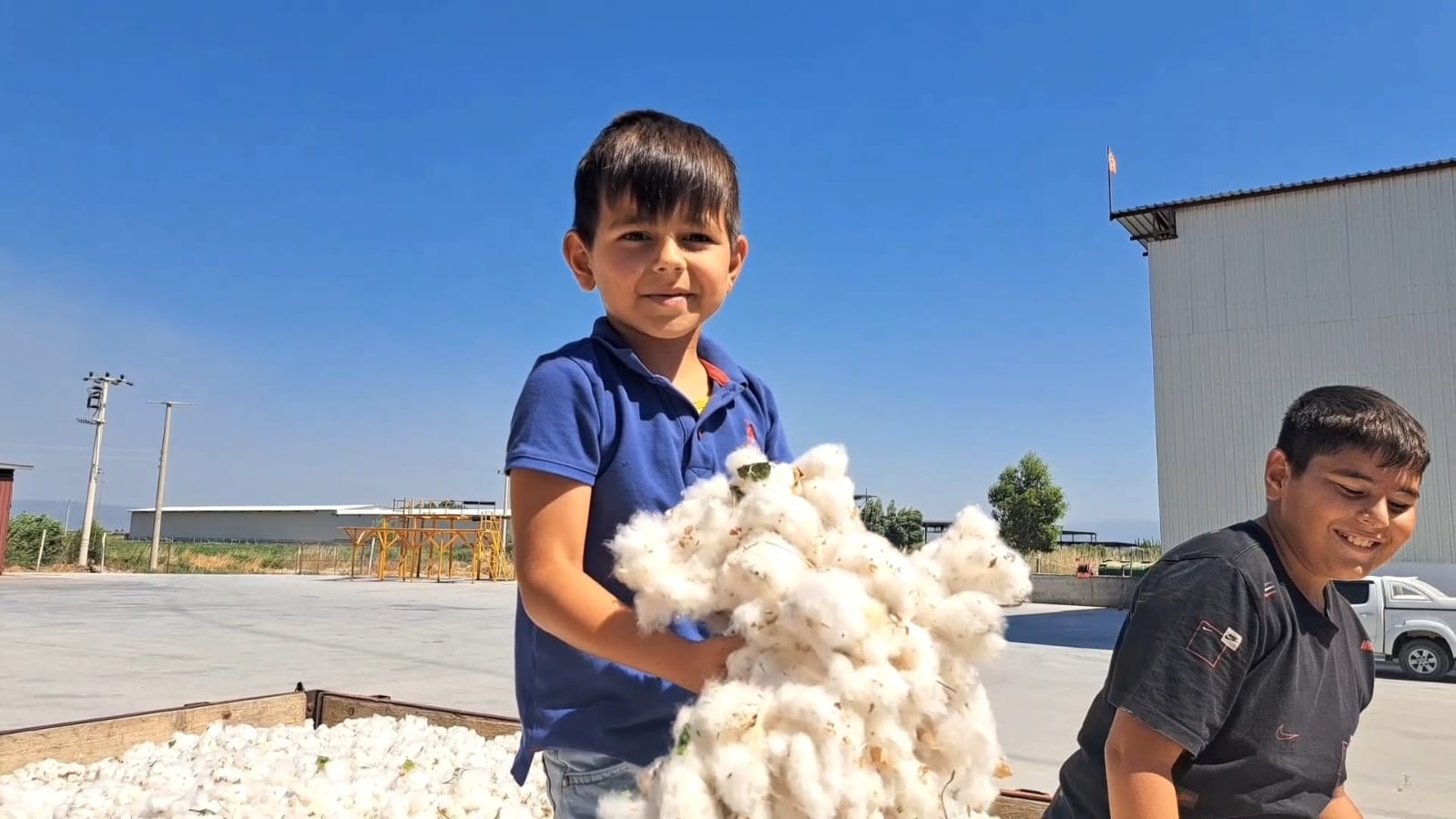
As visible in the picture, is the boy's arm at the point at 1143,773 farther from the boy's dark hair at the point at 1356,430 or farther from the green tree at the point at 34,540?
the green tree at the point at 34,540

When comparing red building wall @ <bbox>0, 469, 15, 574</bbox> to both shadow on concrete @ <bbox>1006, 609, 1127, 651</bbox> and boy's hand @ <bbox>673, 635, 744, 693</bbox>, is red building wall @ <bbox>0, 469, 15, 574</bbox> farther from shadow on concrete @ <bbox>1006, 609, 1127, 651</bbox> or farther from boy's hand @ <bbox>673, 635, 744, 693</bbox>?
boy's hand @ <bbox>673, 635, 744, 693</bbox>

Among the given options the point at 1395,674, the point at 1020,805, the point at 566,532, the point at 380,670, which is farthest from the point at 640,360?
the point at 1395,674

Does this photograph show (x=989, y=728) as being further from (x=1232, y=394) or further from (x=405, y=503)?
(x=405, y=503)

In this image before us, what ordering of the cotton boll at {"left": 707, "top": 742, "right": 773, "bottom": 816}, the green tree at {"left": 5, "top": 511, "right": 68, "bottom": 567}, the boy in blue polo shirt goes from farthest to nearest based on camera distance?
the green tree at {"left": 5, "top": 511, "right": 68, "bottom": 567}
the boy in blue polo shirt
the cotton boll at {"left": 707, "top": 742, "right": 773, "bottom": 816}

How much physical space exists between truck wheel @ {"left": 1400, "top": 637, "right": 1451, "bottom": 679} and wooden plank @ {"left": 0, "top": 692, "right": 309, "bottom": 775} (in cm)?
1098

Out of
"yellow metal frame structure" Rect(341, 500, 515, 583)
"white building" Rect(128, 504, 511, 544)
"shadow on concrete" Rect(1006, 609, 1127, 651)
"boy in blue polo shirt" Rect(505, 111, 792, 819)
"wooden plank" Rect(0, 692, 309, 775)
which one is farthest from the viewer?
"white building" Rect(128, 504, 511, 544)

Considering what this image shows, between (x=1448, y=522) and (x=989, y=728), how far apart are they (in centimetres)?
1900

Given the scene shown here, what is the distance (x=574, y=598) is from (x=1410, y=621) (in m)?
11.9

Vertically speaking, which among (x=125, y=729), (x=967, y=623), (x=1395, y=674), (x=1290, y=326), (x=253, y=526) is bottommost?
(x=1395, y=674)

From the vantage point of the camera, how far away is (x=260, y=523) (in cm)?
6094

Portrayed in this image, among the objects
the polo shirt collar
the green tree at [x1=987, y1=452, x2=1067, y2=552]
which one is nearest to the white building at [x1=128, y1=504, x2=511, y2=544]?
the green tree at [x1=987, y1=452, x2=1067, y2=552]

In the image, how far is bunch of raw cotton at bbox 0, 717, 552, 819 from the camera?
8.84 feet

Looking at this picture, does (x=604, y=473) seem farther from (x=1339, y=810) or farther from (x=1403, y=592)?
(x=1403, y=592)

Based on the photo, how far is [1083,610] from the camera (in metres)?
20.1
